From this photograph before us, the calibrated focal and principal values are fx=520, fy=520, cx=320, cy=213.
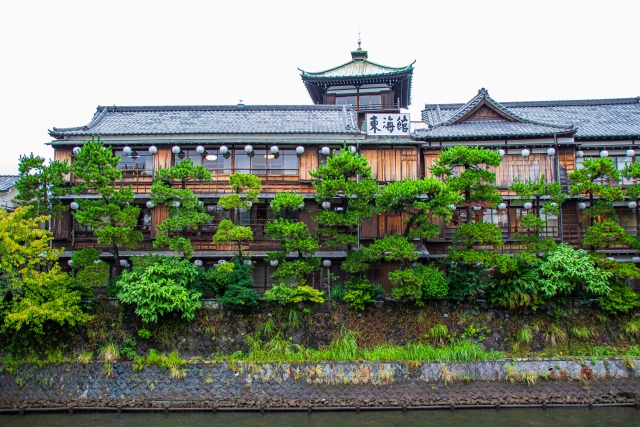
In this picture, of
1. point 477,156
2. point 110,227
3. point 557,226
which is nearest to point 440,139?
point 477,156

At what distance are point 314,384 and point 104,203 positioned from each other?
43.6 ft

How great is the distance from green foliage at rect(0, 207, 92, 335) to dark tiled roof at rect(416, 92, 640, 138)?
2086 cm

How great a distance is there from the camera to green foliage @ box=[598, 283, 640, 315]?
973 inches

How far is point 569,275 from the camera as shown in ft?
81.3

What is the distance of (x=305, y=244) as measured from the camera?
25.2 meters

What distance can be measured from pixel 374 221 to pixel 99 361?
1585cm

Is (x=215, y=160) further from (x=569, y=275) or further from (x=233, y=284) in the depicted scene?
(x=569, y=275)

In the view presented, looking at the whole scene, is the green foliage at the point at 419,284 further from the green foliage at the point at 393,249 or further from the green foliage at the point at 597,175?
the green foliage at the point at 597,175

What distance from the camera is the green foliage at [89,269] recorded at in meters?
24.6

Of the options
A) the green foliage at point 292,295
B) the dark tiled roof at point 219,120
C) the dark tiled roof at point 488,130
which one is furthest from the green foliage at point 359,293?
the dark tiled roof at point 488,130

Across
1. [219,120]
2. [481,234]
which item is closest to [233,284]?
[481,234]

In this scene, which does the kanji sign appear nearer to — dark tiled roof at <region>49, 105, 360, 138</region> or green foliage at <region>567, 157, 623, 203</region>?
dark tiled roof at <region>49, 105, 360, 138</region>

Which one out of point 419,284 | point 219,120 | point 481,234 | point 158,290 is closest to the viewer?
point 158,290

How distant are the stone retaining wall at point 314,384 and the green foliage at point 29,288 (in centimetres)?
220
